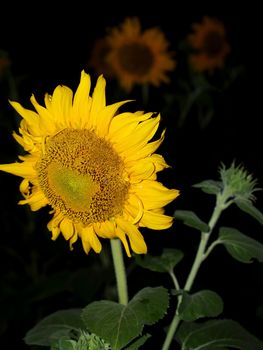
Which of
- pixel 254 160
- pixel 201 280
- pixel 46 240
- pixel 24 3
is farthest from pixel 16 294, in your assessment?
pixel 24 3

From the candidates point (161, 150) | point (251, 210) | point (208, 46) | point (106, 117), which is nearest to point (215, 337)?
point (251, 210)

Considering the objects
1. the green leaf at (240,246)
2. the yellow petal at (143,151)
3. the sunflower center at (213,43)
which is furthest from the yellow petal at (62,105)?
the sunflower center at (213,43)

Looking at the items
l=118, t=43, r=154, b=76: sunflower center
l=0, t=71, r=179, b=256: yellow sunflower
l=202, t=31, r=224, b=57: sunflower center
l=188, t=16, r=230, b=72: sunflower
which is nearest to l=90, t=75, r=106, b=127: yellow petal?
l=0, t=71, r=179, b=256: yellow sunflower

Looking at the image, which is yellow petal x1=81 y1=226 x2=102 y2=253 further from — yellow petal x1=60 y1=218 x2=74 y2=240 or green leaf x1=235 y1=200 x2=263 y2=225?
green leaf x1=235 y1=200 x2=263 y2=225

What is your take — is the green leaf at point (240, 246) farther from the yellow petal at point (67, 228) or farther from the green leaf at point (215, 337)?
the yellow petal at point (67, 228)

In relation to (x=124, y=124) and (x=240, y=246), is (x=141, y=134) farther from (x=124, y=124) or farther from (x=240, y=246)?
(x=240, y=246)

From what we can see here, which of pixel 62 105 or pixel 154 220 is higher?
pixel 62 105

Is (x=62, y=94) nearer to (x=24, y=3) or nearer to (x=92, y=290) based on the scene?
(x=92, y=290)

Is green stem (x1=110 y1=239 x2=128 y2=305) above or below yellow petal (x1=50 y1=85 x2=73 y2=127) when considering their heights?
below
